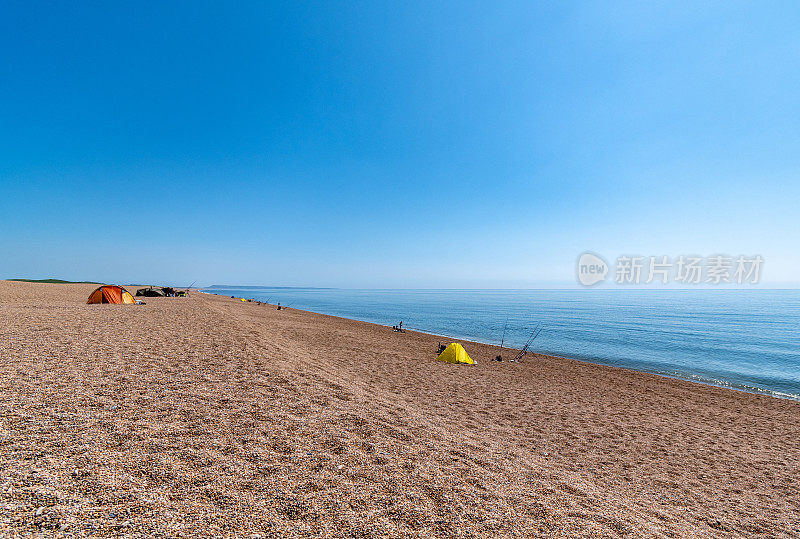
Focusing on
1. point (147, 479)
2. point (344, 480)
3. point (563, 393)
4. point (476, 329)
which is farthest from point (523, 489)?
point (476, 329)

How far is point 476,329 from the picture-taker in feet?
134

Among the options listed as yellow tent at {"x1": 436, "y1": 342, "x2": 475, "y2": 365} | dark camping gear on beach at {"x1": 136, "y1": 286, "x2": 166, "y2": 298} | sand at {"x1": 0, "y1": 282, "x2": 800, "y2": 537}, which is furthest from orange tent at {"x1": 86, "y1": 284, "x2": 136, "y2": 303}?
yellow tent at {"x1": 436, "y1": 342, "x2": 475, "y2": 365}

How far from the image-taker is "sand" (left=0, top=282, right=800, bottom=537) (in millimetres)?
3893

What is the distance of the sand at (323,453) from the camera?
3893 millimetres

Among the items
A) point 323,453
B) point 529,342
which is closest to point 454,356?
point 529,342

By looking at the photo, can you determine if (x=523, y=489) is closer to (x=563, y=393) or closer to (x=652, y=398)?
(x=563, y=393)

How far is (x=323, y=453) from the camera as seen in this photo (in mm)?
5512

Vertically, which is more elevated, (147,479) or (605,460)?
(147,479)

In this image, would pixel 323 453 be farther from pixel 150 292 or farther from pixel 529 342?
pixel 150 292

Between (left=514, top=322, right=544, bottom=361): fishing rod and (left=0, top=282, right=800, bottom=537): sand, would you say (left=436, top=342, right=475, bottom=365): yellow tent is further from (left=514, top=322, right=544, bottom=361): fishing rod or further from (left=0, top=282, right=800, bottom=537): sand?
(left=0, top=282, right=800, bottom=537): sand

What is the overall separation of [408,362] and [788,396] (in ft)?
64.8

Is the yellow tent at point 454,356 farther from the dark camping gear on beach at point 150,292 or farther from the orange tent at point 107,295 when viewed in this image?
the dark camping gear on beach at point 150,292

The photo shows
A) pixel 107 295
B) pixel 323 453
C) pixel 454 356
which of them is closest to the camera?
pixel 323 453

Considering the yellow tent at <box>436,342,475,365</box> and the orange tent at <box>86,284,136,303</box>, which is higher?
the orange tent at <box>86,284,136,303</box>
